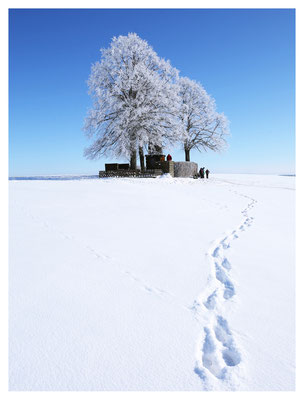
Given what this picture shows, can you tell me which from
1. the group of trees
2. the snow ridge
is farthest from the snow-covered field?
the group of trees

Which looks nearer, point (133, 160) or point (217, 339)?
point (217, 339)

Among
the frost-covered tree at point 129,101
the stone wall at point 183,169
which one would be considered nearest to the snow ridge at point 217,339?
the frost-covered tree at point 129,101

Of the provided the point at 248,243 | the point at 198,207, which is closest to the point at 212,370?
the point at 248,243

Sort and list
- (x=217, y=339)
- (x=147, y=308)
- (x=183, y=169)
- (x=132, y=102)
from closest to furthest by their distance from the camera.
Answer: (x=217, y=339), (x=147, y=308), (x=132, y=102), (x=183, y=169)

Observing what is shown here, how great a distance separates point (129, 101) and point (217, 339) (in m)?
20.1

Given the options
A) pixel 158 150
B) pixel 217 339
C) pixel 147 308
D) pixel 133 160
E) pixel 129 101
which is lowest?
pixel 217 339

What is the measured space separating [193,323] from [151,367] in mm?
→ 748

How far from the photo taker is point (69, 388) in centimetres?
206

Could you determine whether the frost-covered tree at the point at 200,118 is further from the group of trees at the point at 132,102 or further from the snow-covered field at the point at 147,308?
the snow-covered field at the point at 147,308

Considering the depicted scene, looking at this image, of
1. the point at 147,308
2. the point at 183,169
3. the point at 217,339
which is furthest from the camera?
the point at 183,169

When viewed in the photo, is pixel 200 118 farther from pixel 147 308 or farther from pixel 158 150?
pixel 147 308

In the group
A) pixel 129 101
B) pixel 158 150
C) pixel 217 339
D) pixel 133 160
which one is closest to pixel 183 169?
pixel 158 150

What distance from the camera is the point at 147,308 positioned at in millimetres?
3023
